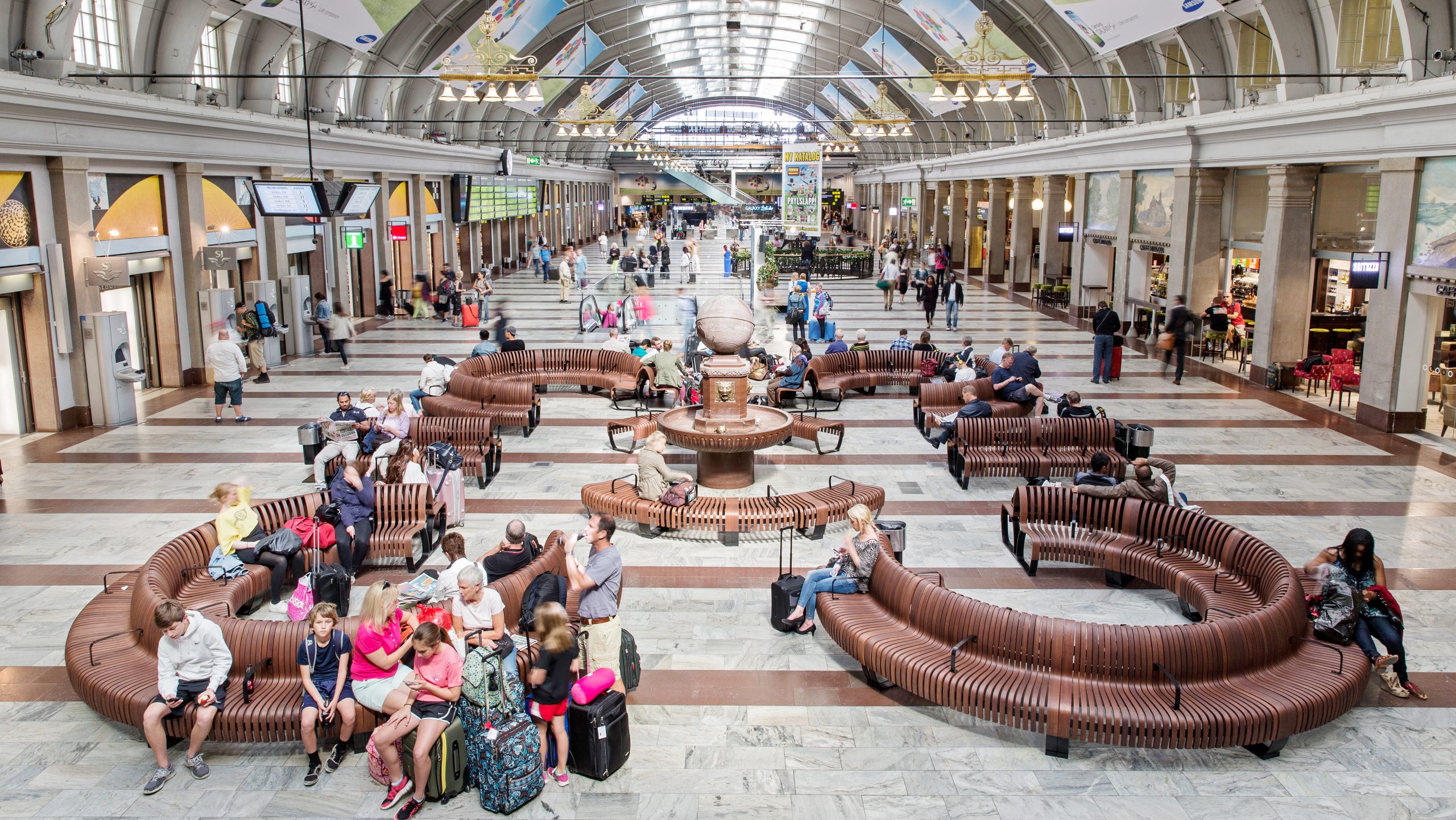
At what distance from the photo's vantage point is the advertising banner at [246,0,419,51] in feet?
62.7

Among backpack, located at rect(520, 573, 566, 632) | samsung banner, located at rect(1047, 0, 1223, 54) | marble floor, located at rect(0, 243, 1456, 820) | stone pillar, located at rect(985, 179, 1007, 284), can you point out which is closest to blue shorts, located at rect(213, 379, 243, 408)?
marble floor, located at rect(0, 243, 1456, 820)

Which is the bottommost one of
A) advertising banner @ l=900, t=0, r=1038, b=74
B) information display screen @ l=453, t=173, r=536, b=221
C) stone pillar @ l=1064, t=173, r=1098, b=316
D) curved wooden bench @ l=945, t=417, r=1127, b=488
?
curved wooden bench @ l=945, t=417, r=1127, b=488

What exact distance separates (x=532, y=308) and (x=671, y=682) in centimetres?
2513

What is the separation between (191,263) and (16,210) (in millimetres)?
4375

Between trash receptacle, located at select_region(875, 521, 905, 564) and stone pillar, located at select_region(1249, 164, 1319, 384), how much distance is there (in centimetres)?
1307

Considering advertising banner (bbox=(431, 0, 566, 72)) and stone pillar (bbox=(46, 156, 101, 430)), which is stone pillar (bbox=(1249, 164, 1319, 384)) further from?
stone pillar (bbox=(46, 156, 101, 430))

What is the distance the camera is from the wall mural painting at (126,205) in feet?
54.4

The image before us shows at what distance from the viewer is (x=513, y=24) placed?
29562 mm

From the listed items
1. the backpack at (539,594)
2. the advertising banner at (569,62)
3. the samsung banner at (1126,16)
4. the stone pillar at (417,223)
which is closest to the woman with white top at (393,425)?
the backpack at (539,594)

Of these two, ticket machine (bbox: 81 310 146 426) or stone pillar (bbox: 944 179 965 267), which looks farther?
stone pillar (bbox: 944 179 965 267)

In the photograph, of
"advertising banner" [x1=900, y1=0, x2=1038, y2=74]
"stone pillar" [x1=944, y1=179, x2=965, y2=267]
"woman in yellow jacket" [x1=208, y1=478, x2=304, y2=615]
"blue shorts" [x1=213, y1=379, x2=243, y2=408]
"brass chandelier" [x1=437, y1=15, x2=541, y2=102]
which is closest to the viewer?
"woman in yellow jacket" [x1=208, y1=478, x2=304, y2=615]

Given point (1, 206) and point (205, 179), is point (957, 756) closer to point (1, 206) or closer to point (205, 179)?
point (1, 206)

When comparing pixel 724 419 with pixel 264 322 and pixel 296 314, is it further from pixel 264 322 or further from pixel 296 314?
pixel 296 314

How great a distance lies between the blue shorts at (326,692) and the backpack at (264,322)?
15050mm
